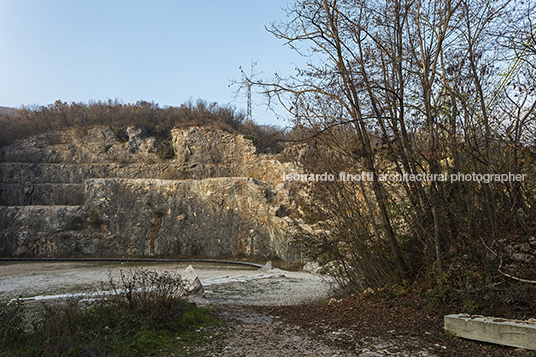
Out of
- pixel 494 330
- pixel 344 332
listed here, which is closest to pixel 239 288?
pixel 344 332

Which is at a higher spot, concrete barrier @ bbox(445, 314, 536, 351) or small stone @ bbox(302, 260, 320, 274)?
concrete barrier @ bbox(445, 314, 536, 351)

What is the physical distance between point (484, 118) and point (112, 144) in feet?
90.5

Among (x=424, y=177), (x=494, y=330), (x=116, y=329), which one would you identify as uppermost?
(x=424, y=177)

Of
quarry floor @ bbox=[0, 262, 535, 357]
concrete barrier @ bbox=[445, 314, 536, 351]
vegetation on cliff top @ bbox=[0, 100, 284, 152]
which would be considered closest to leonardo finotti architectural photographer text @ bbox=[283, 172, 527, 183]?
quarry floor @ bbox=[0, 262, 535, 357]

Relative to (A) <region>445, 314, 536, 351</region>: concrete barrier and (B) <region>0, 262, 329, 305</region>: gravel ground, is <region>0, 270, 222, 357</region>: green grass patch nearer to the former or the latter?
(B) <region>0, 262, 329, 305</region>: gravel ground

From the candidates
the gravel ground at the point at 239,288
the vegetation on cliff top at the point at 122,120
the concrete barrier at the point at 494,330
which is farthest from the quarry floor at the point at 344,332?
the vegetation on cliff top at the point at 122,120

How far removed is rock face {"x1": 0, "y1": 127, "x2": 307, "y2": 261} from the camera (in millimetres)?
20656

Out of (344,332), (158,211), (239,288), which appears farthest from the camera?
(158,211)

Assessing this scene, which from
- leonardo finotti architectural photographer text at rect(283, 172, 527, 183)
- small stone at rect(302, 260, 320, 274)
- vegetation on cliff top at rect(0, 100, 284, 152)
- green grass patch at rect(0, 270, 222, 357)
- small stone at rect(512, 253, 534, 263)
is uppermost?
vegetation on cliff top at rect(0, 100, 284, 152)

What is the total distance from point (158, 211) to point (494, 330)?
67.3ft

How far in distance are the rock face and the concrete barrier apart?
1357 cm

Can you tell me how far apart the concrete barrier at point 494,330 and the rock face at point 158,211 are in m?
13.6

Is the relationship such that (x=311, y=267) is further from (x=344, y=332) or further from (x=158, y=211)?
(x=158, y=211)

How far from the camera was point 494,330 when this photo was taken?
389 centimetres
